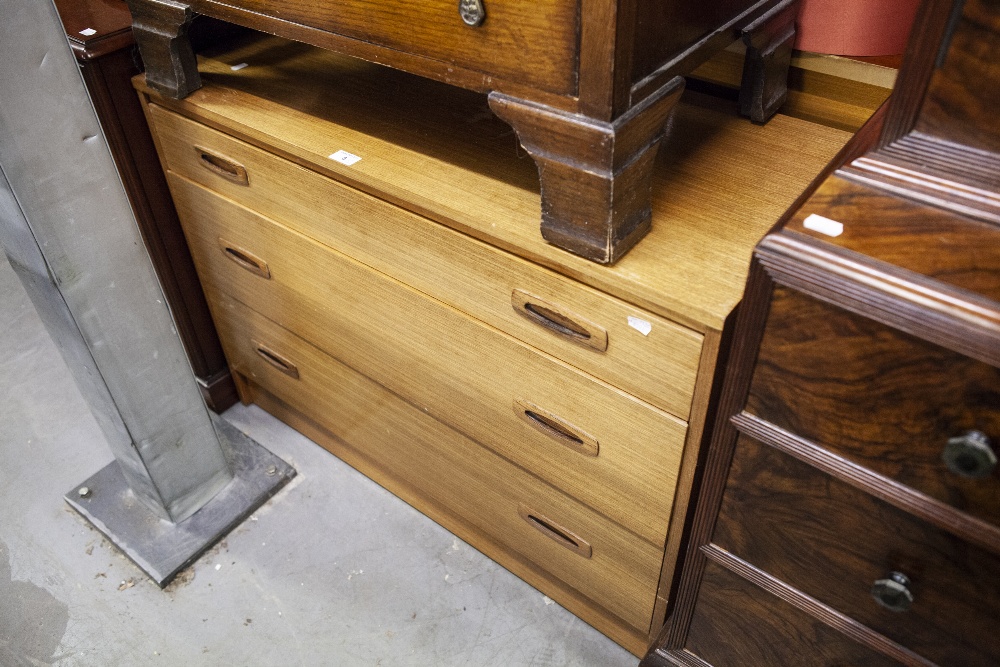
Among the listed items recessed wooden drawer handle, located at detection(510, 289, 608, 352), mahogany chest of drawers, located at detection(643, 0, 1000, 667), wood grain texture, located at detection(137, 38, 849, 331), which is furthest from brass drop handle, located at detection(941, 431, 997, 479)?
recessed wooden drawer handle, located at detection(510, 289, 608, 352)

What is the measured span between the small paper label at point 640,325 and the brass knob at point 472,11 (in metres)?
0.39

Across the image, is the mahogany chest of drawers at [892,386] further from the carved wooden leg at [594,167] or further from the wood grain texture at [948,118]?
the carved wooden leg at [594,167]

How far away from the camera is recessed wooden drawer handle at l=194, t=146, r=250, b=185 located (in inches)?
53.0

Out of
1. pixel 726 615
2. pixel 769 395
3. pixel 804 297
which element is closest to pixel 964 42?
pixel 804 297

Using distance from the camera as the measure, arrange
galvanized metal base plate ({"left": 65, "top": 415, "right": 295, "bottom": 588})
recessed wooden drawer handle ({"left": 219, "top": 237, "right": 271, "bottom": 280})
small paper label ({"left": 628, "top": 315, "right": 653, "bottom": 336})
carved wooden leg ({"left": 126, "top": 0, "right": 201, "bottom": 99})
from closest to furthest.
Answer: small paper label ({"left": 628, "top": 315, "right": 653, "bottom": 336}) < carved wooden leg ({"left": 126, "top": 0, "right": 201, "bottom": 99}) < recessed wooden drawer handle ({"left": 219, "top": 237, "right": 271, "bottom": 280}) < galvanized metal base plate ({"left": 65, "top": 415, "right": 295, "bottom": 588})

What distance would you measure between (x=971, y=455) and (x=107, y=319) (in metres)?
1.28

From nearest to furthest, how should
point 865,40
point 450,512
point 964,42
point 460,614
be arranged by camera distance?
point 964,42, point 865,40, point 460,614, point 450,512

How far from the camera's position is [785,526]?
924 millimetres

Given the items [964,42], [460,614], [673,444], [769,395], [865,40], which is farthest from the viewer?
[460,614]

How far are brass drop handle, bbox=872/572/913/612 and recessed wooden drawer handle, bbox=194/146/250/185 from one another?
1139 mm

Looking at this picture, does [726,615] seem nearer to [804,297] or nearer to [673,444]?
[673,444]

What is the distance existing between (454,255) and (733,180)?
1.34 ft

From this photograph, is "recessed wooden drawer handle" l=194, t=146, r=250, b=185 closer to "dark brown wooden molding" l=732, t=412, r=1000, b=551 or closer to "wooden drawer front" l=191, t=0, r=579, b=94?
"wooden drawer front" l=191, t=0, r=579, b=94

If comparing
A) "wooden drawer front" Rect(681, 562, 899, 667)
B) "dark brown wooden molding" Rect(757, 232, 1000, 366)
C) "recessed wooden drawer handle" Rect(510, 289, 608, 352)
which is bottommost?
"wooden drawer front" Rect(681, 562, 899, 667)
